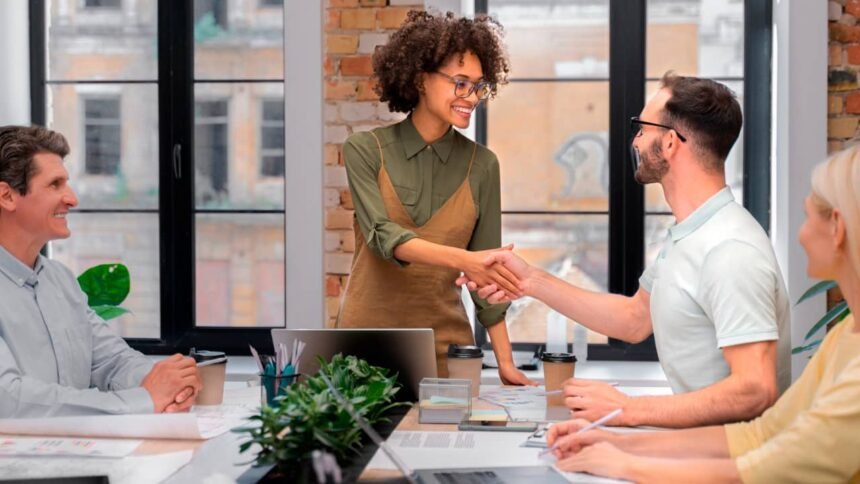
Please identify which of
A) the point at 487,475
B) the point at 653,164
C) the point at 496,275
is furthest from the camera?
the point at 496,275

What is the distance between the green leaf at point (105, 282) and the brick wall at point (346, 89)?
76cm

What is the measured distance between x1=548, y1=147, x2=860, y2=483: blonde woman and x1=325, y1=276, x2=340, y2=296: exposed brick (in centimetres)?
214

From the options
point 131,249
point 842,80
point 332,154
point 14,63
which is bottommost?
point 131,249

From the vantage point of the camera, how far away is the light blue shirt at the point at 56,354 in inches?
83.3

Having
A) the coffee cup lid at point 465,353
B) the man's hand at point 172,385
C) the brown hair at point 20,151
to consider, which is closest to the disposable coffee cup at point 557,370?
the coffee cup lid at point 465,353

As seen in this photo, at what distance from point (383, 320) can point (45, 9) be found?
7.42 ft

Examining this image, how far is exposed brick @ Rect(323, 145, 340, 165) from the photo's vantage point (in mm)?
3883

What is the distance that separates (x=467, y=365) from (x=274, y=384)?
18.3 inches

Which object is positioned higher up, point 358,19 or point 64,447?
point 358,19

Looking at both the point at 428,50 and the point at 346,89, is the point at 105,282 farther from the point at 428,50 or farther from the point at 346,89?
the point at 428,50

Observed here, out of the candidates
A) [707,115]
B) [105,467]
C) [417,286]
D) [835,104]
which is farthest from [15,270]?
[835,104]

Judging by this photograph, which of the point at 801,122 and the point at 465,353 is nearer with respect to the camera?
the point at 465,353

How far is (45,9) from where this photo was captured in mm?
4234

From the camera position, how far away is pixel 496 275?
274 centimetres
